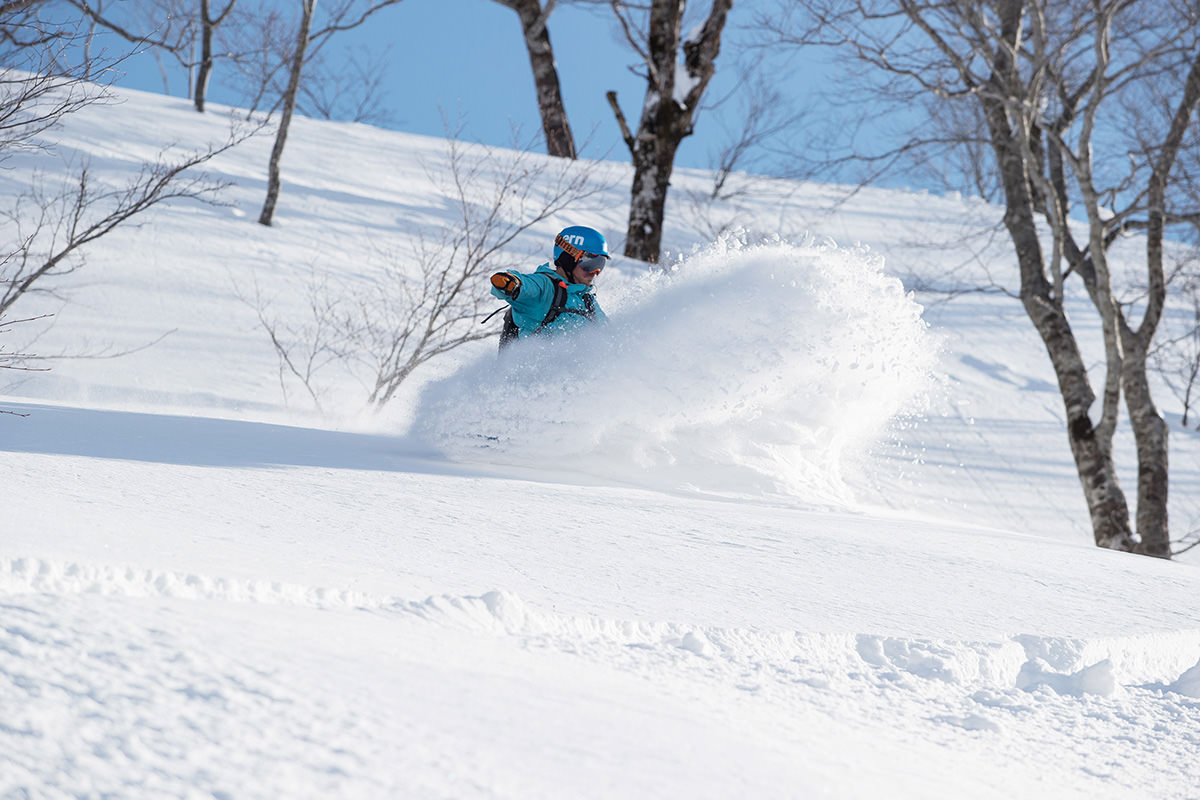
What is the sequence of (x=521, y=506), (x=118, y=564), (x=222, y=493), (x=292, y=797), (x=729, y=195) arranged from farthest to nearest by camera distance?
(x=729, y=195) < (x=521, y=506) < (x=222, y=493) < (x=118, y=564) < (x=292, y=797)

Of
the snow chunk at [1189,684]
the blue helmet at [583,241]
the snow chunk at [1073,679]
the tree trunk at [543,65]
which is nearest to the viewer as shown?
the snow chunk at [1073,679]

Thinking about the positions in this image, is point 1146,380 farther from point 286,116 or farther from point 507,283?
point 286,116

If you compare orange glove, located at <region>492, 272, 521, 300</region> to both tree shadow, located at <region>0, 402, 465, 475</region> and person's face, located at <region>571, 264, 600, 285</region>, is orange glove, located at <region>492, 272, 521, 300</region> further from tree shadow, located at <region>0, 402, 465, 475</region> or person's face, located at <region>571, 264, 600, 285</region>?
tree shadow, located at <region>0, 402, 465, 475</region>

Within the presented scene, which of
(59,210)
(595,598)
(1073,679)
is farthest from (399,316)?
(1073,679)

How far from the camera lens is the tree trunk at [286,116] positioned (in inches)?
438

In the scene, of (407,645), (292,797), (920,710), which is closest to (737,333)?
(920,710)

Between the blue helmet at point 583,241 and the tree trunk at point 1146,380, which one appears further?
the tree trunk at point 1146,380

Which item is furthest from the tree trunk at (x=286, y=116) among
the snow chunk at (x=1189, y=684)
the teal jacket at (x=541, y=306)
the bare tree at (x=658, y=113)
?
the snow chunk at (x=1189, y=684)

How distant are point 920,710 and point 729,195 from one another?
14180mm

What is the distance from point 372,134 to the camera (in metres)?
16.1

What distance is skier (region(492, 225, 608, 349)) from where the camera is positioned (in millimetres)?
A: 5168

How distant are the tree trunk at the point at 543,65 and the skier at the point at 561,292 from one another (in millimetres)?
8949

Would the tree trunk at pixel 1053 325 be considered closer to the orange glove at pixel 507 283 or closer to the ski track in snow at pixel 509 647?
the orange glove at pixel 507 283

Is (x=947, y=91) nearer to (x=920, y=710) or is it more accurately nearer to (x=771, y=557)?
(x=771, y=557)
